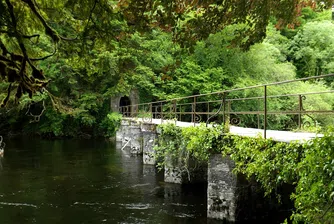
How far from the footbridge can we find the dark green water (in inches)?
32.2

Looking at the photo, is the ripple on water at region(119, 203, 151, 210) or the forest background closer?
the ripple on water at region(119, 203, 151, 210)

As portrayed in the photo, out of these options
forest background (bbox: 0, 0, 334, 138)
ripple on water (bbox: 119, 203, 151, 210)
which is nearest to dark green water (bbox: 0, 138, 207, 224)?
ripple on water (bbox: 119, 203, 151, 210)

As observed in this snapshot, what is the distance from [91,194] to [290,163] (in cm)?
723

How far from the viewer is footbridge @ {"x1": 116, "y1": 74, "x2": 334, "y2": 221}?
265 inches

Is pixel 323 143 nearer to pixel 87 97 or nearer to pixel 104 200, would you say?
pixel 104 200

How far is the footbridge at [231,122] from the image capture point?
6.73 m

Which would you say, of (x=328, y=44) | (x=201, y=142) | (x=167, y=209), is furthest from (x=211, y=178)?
(x=328, y=44)

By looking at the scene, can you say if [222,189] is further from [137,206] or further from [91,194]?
[91,194]

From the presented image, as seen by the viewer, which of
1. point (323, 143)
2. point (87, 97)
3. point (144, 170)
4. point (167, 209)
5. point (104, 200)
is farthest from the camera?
point (87, 97)

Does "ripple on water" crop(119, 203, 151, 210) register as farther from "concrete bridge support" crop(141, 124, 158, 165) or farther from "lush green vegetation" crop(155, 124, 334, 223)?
"concrete bridge support" crop(141, 124, 158, 165)

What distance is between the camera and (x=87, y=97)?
1048 inches

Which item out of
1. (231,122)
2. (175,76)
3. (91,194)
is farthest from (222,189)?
(175,76)

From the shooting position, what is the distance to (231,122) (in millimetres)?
10250

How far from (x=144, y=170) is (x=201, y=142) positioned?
695 cm
